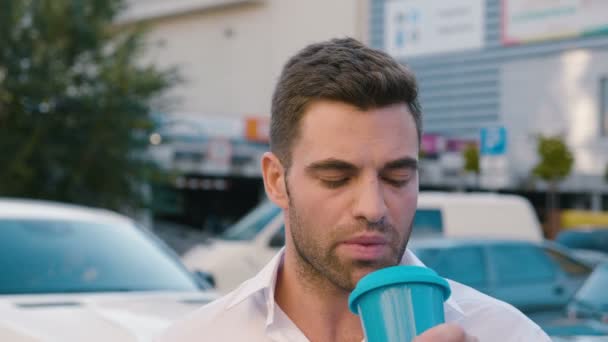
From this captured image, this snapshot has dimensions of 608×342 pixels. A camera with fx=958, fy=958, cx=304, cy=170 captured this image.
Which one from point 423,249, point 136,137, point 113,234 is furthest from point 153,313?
point 136,137

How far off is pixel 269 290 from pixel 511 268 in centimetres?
735

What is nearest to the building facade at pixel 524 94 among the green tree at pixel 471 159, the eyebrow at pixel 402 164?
the green tree at pixel 471 159

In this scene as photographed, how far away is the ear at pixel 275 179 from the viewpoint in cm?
189

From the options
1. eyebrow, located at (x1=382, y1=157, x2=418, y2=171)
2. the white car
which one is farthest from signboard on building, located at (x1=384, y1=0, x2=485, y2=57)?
eyebrow, located at (x1=382, y1=157, x2=418, y2=171)

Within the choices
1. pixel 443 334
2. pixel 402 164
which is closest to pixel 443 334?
pixel 443 334

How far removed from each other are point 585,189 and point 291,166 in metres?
60.3

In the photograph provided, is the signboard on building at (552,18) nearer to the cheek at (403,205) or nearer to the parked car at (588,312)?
the parked car at (588,312)

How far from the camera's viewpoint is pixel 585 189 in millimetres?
59562

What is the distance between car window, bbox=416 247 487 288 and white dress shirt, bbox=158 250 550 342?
20.6ft

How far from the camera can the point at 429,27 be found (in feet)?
77.8

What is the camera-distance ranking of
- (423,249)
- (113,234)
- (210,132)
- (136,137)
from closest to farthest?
(113,234)
(423,249)
(136,137)
(210,132)

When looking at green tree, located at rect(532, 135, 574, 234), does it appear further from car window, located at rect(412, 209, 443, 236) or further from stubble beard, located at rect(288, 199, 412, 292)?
stubble beard, located at rect(288, 199, 412, 292)

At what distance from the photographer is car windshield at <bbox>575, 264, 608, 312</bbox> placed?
6434mm

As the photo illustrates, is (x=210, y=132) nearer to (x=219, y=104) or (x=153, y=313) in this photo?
(x=219, y=104)
